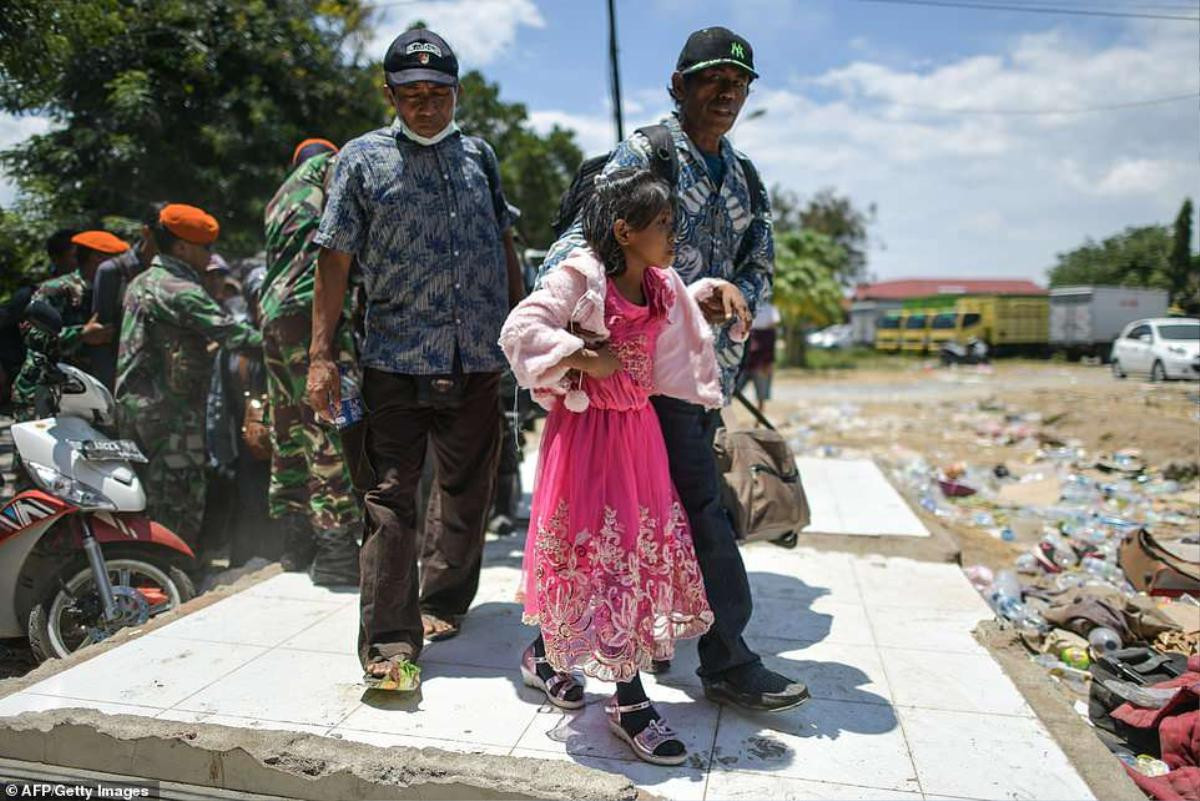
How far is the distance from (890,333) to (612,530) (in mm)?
38096

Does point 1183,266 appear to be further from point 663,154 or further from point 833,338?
point 663,154

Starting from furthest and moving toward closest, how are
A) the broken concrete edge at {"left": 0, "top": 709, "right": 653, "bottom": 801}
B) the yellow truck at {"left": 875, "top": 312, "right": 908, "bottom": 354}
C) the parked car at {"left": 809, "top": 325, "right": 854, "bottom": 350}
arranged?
the parked car at {"left": 809, "top": 325, "right": 854, "bottom": 350}, the yellow truck at {"left": 875, "top": 312, "right": 908, "bottom": 354}, the broken concrete edge at {"left": 0, "top": 709, "right": 653, "bottom": 801}

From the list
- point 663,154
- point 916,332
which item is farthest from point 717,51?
point 916,332

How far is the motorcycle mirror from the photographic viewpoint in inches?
149

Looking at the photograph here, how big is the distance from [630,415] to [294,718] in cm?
142

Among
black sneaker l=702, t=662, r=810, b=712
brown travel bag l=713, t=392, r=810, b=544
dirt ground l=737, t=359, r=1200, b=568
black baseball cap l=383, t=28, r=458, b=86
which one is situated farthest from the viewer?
dirt ground l=737, t=359, r=1200, b=568

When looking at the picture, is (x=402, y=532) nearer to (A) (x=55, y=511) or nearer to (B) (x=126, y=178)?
(A) (x=55, y=511)

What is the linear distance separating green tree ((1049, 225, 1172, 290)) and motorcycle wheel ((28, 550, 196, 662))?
4201 centimetres

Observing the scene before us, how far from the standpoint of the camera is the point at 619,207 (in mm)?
2527

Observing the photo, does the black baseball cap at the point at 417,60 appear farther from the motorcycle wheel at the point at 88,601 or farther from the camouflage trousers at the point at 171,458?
the camouflage trousers at the point at 171,458

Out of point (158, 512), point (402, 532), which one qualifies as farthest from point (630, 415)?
point (158, 512)

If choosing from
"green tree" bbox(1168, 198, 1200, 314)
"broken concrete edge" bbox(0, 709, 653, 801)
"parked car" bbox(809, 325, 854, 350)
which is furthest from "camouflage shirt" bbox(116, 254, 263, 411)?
"parked car" bbox(809, 325, 854, 350)

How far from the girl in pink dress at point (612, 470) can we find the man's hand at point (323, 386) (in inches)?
32.0

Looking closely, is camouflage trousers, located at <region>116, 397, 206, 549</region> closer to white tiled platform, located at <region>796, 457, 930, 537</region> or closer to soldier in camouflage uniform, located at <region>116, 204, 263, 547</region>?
soldier in camouflage uniform, located at <region>116, 204, 263, 547</region>
